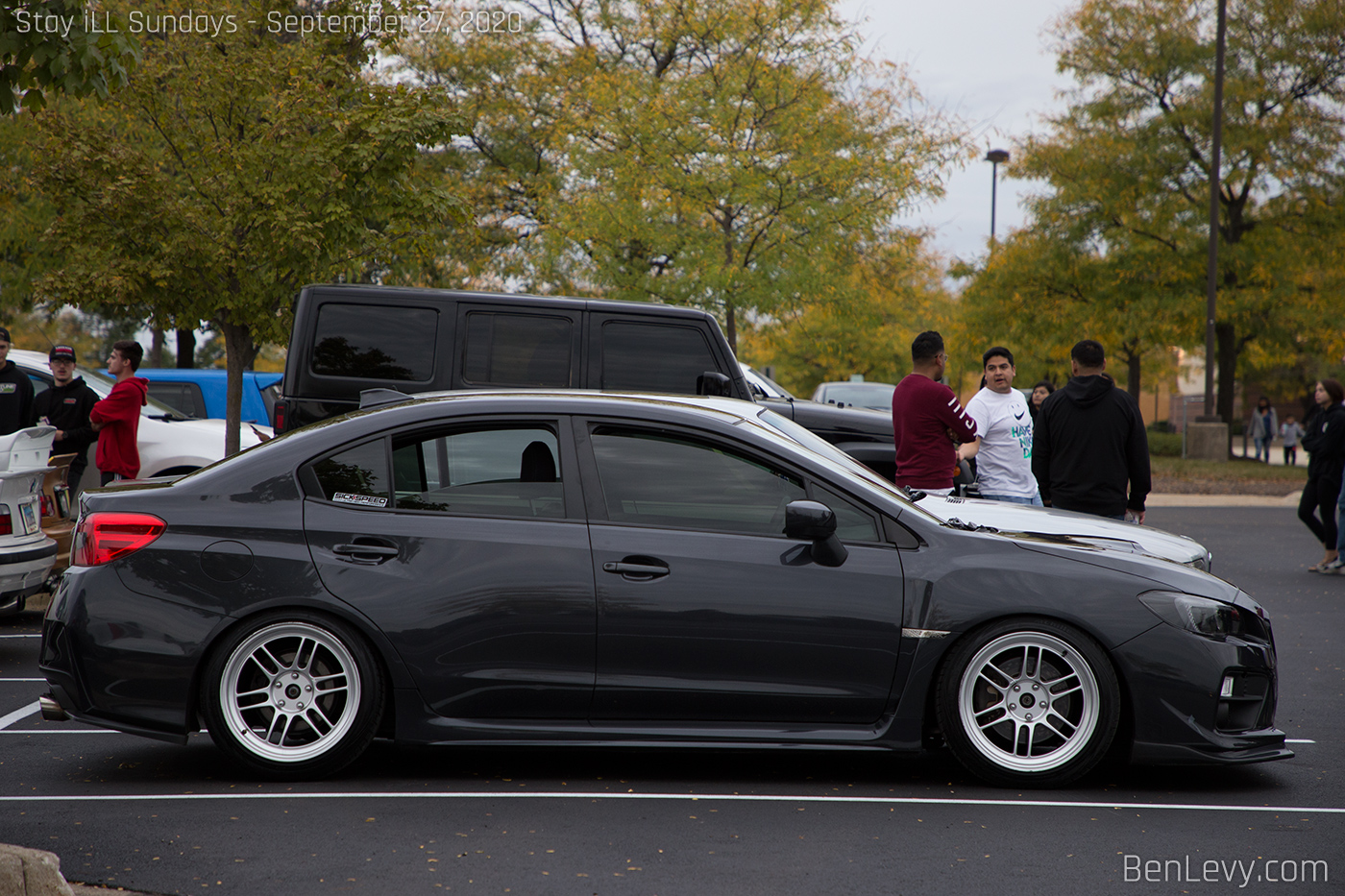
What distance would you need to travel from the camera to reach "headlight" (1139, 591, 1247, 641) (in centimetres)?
498

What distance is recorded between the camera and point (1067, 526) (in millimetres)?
6156

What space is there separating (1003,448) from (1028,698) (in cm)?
344

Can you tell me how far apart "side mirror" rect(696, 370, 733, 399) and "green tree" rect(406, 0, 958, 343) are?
12517mm

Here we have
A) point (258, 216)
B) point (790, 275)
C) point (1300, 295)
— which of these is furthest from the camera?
point (1300, 295)

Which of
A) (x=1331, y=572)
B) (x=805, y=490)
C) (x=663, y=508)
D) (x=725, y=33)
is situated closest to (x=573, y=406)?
(x=663, y=508)

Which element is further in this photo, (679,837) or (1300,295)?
(1300,295)

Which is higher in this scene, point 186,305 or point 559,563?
point 186,305

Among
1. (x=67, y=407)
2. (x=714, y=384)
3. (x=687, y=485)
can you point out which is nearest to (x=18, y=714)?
(x=687, y=485)

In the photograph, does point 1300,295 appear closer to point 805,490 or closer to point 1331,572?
point 1331,572

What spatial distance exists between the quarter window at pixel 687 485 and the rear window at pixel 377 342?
3.77 m

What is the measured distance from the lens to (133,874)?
3.98 meters

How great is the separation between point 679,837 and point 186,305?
10.3 meters

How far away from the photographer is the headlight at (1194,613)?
16.3 ft

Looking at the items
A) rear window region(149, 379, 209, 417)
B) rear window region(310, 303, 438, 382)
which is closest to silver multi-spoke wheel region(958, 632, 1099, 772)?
rear window region(310, 303, 438, 382)
